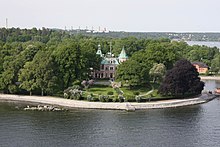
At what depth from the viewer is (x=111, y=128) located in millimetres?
46656

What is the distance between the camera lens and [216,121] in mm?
50281

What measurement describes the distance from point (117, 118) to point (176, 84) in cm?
1427

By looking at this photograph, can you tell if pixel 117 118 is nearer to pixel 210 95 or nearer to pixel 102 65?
pixel 210 95

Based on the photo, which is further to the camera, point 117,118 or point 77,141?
point 117,118

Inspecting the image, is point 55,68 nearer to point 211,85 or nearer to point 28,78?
point 28,78

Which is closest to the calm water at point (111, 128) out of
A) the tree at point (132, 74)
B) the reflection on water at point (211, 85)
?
the tree at point (132, 74)

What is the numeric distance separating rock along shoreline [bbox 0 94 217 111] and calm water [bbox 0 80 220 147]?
1.95 m

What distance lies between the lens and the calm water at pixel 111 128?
4135 centimetres

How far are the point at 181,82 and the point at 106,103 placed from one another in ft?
39.9

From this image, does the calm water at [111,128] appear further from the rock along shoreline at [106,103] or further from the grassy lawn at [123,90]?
the grassy lawn at [123,90]

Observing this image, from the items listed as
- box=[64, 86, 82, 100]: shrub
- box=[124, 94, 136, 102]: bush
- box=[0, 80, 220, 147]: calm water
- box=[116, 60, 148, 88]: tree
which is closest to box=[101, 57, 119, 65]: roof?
box=[116, 60, 148, 88]: tree

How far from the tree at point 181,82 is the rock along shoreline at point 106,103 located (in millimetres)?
→ 1476

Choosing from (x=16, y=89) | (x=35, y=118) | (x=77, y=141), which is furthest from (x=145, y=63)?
(x=77, y=141)

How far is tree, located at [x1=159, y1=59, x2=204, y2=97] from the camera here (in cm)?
6269
